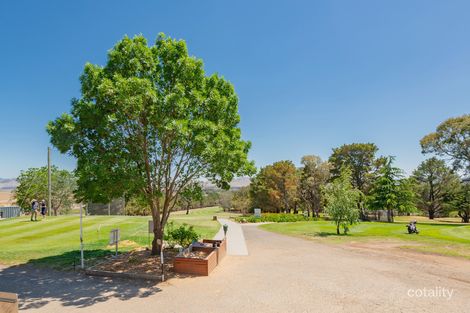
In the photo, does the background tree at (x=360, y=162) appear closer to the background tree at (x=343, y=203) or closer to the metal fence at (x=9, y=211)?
the background tree at (x=343, y=203)

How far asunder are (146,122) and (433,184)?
6399cm

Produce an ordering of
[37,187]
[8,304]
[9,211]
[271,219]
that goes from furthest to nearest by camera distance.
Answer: [37,187] < [271,219] < [9,211] < [8,304]

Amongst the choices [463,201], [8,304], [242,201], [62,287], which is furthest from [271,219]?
[8,304]

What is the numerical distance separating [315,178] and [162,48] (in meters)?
43.0

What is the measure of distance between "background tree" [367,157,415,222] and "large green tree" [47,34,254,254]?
123 ft

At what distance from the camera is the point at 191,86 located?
11.5m

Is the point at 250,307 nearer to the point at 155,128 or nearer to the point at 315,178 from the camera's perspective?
the point at 155,128

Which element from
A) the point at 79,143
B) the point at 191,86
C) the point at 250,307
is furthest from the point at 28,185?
the point at 250,307

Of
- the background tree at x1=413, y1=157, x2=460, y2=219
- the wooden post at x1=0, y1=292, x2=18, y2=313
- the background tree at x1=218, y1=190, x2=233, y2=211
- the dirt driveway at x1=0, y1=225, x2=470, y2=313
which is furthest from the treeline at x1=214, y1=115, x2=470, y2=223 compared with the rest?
the wooden post at x1=0, y1=292, x2=18, y2=313

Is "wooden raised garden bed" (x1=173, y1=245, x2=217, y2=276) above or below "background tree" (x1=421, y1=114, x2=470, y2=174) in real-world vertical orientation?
below

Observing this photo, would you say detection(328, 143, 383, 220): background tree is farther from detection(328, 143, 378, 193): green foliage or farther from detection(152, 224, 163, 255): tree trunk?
detection(152, 224, 163, 255): tree trunk

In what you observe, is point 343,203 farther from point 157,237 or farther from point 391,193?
point 391,193

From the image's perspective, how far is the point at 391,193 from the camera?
138 feet

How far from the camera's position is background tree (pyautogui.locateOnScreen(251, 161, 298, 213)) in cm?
4984
